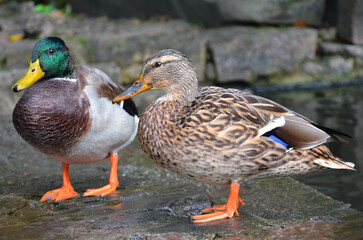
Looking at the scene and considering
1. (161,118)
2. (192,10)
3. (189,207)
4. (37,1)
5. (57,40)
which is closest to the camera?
(161,118)

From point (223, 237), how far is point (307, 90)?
5.97 metres

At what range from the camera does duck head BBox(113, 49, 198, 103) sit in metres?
3.50

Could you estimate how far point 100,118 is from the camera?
4.09m

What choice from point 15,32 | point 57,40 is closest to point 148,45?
point 15,32

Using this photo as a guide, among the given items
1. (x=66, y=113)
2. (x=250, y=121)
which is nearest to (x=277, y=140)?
(x=250, y=121)

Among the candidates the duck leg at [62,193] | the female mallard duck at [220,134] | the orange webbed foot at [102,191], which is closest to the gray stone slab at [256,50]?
the orange webbed foot at [102,191]

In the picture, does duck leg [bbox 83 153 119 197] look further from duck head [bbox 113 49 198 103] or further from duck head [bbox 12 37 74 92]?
duck head [bbox 113 49 198 103]

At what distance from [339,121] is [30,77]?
4222mm

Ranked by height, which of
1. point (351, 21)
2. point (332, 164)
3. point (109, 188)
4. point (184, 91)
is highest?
point (351, 21)

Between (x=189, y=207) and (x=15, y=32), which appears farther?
(x=15, y=32)

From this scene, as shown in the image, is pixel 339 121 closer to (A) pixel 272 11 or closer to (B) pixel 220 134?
(A) pixel 272 11

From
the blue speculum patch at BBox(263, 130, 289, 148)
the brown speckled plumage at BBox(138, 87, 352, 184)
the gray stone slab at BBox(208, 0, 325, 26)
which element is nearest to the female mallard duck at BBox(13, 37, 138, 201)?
the brown speckled plumage at BBox(138, 87, 352, 184)

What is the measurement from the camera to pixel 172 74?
3.51 metres

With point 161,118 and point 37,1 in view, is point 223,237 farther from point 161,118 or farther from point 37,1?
point 37,1
